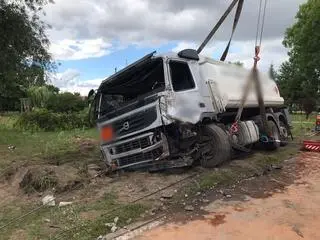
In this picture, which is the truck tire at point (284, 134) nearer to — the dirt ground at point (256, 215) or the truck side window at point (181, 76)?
the dirt ground at point (256, 215)

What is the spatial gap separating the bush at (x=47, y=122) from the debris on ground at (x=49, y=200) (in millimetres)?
17986

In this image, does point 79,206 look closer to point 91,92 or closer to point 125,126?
point 125,126

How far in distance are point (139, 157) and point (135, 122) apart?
79 centimetres

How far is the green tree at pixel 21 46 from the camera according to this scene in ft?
58.7

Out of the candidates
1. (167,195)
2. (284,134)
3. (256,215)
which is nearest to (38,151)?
(284,134)

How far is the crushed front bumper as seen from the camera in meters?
10.4

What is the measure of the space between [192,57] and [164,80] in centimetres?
102

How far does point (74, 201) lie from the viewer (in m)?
8.77

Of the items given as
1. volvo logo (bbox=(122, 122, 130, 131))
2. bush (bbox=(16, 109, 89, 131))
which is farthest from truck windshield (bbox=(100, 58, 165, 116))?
bush (bbox=(16, 109, 89, 131))

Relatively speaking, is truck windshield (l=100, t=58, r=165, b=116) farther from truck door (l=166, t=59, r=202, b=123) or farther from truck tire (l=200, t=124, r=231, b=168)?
truck tire (l=200, t=124, r=231, b=168)

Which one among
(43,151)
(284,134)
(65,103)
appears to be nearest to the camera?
(43,151)

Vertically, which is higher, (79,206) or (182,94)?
(182,94)

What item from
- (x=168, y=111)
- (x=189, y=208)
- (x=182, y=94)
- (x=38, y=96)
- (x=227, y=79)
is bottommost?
(x=189, y=208)

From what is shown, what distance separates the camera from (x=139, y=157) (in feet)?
35.6
